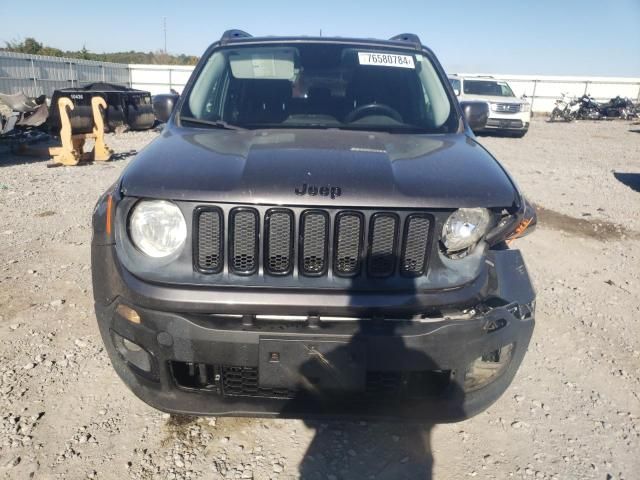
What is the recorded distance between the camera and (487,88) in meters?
18.4

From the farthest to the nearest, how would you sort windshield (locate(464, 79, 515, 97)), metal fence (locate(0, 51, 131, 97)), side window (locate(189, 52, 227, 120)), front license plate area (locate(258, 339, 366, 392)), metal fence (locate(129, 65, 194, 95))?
metal fence (locate(129, 65, 194, 95)) → windshield (locate(464, 79, 515, 97)) → metal fence (locate(0, 51, 131, 97)) → side window (locate(189, 52, 227, 120)) → front license plate area (locate(258, 339, 366, 392))

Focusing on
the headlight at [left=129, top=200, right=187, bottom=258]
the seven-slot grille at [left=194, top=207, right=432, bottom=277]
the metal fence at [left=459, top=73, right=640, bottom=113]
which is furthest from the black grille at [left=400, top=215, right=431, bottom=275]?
the metal fence at [left=459, top=73, right=640, bottom=113]

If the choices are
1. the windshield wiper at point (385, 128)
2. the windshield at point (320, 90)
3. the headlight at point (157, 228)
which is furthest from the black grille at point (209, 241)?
the windshield wiper at point (385, 128)

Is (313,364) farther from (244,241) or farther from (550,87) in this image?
(550,87)

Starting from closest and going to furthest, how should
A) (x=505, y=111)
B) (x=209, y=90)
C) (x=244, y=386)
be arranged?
(x=244, y=386) < (x=209, y=90) < (x=505, y=111)

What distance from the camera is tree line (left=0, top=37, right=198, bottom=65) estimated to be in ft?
121

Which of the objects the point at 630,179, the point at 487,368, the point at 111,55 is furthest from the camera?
the point at 111,55

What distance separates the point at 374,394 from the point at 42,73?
22.2 m

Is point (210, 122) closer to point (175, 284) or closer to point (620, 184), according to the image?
point (175, 284)

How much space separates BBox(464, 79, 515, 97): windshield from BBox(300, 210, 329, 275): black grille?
17.9 metres

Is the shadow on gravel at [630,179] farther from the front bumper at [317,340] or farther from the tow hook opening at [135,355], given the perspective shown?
the tow hook opening at [135,355]

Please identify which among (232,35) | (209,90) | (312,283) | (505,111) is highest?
(232,35)

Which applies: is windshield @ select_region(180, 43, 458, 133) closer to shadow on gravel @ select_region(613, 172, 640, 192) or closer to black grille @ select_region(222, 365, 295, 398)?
black grille @ select_region(222, 365, 295, 398)

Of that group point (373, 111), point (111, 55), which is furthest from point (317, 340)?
point (111, 55)
